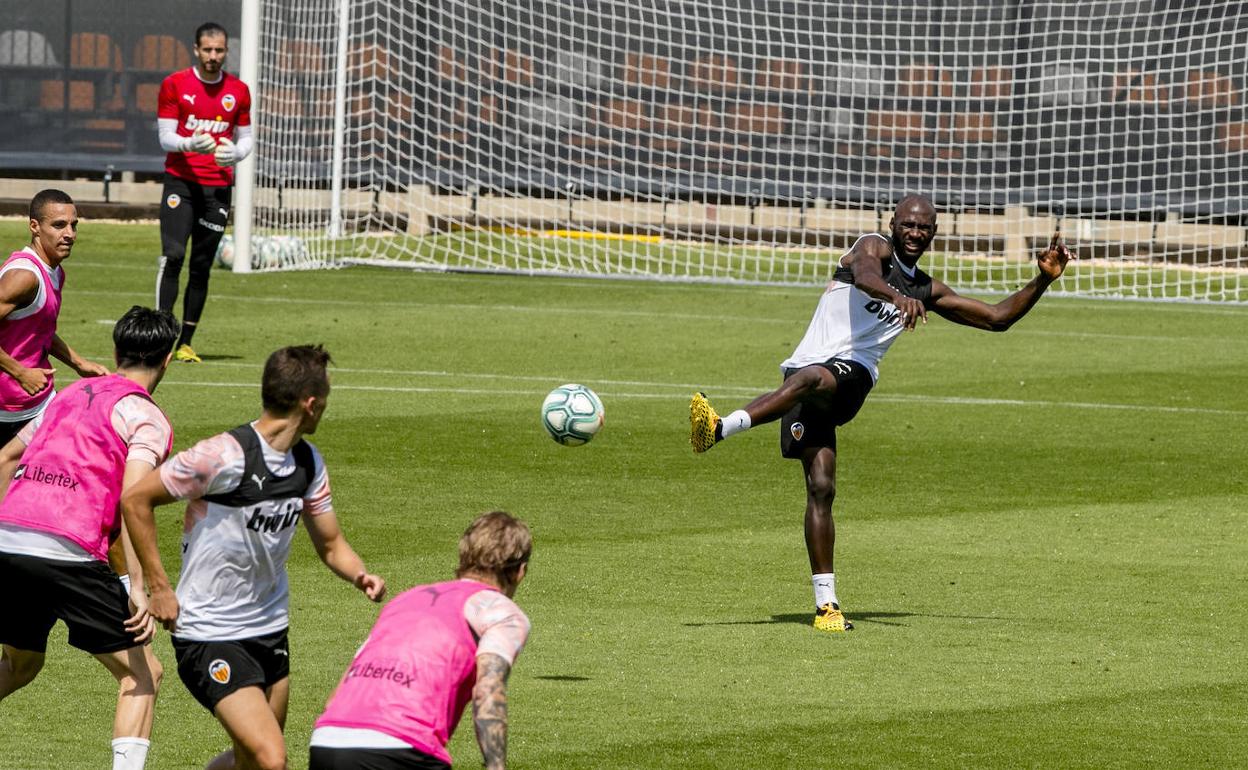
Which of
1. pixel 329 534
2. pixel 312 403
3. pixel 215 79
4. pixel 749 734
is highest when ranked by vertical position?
pixel 215 79

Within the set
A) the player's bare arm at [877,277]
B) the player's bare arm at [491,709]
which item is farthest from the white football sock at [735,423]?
the player's bare arm at [491,709]

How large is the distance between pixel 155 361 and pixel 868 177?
27172 millimetres

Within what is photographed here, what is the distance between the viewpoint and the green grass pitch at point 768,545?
7836mm

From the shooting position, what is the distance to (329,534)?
6.40 meters

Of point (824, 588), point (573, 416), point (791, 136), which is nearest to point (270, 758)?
point (824, 588)

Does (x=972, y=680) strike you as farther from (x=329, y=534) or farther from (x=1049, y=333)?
(x=1049, y=333)

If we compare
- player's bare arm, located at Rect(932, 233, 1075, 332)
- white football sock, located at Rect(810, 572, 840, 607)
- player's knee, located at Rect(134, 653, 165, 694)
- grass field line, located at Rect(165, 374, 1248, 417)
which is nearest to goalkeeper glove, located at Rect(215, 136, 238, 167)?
grass field line, located at Rect(165, 374, 1248, 417)

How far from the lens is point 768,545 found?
38.4 ft

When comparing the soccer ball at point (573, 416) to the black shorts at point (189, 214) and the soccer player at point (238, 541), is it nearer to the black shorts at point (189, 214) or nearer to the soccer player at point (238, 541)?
the soccer player at point (238, 541)

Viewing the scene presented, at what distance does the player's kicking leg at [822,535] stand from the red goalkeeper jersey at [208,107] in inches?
366

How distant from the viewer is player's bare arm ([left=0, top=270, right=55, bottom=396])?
862 cm

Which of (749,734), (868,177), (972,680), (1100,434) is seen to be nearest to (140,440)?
(749,734)

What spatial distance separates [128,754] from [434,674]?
Result: 176 centimetres

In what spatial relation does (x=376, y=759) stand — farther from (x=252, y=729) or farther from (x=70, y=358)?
(x=70, y=358)
